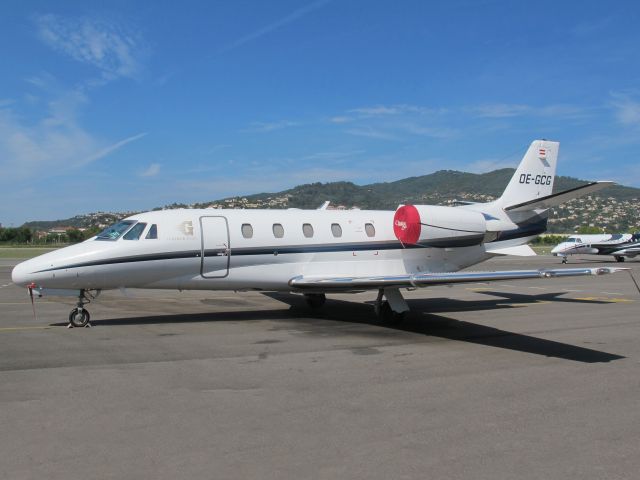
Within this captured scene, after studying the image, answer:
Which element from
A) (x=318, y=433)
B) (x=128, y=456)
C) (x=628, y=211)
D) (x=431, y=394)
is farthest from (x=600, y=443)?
(x=628, y=211)

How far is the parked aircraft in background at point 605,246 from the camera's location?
157 ft

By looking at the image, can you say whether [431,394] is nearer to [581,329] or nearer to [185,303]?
[581,329]

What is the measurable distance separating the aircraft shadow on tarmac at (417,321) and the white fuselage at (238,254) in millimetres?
1218

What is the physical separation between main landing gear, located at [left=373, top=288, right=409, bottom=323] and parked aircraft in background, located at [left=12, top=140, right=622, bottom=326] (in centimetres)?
2

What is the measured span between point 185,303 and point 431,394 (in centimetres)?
1197

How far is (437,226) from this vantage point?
51.3 feet

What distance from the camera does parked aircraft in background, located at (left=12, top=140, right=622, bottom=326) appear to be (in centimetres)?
1227

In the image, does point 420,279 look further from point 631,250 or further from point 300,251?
point 631,250

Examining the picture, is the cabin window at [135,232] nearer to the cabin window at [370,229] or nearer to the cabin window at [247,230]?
the cabin window at [247,230]

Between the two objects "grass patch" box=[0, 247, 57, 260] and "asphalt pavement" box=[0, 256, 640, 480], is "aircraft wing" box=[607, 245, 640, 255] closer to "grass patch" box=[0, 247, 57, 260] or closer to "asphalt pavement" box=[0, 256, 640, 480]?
"asphalt pavement" box=[0, 256, 640, 480]

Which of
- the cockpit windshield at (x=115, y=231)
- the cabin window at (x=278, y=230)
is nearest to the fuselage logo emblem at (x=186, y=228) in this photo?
the cockpit windshield at (x=115, y=231)

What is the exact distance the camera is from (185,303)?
58.5 ft

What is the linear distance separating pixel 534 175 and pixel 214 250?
10.9 m

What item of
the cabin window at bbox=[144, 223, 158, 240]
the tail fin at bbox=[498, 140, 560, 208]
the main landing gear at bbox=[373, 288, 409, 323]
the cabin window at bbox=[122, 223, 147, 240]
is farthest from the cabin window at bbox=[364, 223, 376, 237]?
the cabin window at bbox=[122, 223, 147, 240]
